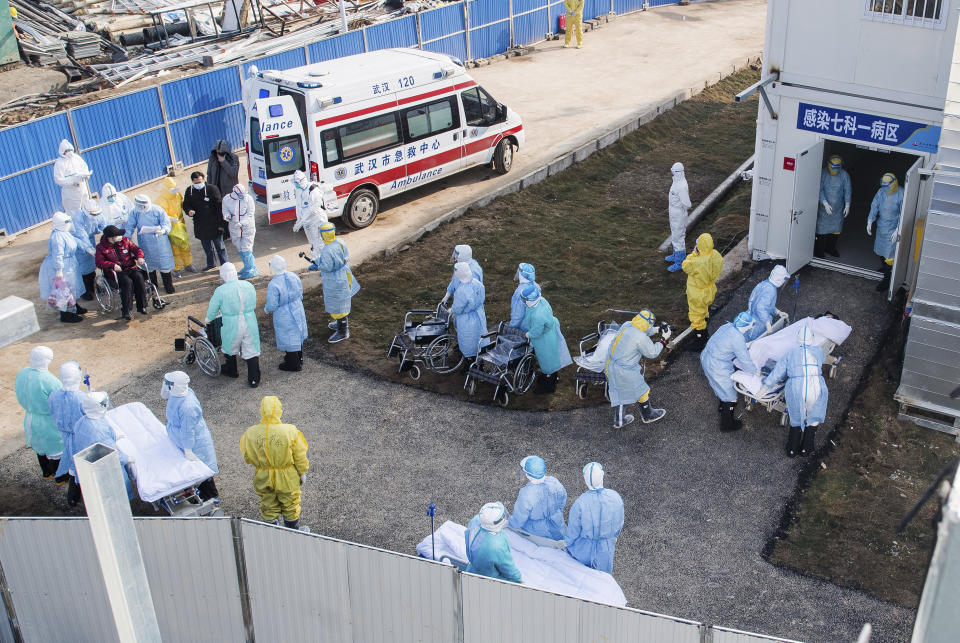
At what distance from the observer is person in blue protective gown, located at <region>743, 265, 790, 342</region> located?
11750 millimetres

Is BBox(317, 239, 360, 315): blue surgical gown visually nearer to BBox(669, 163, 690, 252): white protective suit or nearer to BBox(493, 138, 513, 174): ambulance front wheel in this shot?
BBox(669, 163, 690, 252): white protective suit

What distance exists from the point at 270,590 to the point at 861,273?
9.70 meters

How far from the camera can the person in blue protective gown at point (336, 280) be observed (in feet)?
42.7

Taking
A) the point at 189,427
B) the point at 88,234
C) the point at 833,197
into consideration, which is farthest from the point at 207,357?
the point at 833,197

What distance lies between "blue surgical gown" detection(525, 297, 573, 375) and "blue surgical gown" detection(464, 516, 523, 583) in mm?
3807

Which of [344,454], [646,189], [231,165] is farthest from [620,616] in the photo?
[646,189]

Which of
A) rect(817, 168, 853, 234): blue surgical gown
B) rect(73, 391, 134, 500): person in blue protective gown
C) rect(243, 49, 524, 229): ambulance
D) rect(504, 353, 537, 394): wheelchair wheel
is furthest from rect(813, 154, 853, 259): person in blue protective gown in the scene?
rect(73, 391, 134, 500): person in blue protective gown

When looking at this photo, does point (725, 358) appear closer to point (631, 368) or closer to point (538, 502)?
point (631, 368)

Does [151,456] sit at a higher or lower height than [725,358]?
lower

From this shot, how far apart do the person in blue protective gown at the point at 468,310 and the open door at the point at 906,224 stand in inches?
214

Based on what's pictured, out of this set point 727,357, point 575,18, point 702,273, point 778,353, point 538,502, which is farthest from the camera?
point 575,18

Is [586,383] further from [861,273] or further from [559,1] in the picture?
[559,1]

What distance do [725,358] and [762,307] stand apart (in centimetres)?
115

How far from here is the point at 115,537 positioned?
4.96 meters
